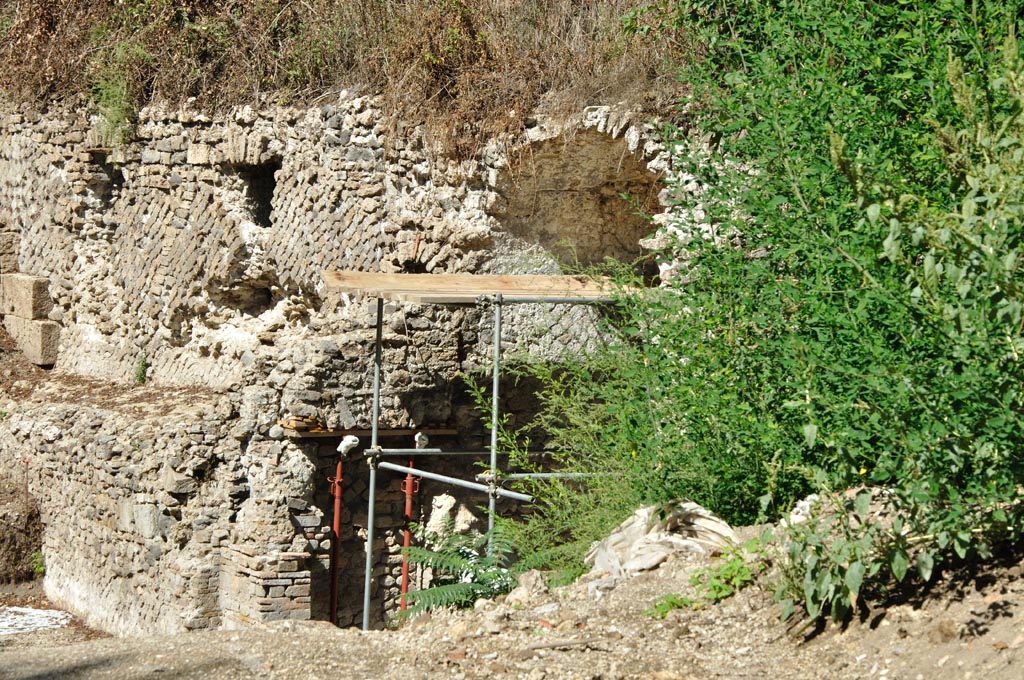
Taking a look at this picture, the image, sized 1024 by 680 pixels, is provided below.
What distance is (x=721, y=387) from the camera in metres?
4.97

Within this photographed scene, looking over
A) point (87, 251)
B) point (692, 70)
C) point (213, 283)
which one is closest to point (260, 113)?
point (213, 283)

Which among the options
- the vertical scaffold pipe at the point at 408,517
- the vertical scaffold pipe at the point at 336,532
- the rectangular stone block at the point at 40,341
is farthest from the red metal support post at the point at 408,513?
the rectangular stone block at the point at 40,341

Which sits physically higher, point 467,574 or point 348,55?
point 348,55

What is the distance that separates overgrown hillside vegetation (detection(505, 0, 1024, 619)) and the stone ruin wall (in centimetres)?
215

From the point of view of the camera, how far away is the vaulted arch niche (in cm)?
800

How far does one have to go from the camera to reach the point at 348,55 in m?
9.42

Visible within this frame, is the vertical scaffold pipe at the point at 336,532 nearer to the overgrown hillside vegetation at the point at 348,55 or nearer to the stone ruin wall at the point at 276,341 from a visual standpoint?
the stone ruin wall at the point at 276,341

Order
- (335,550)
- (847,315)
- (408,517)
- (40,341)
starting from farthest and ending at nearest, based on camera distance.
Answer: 1. (40,341)
2. (335,550)
3. (408,517)
4. (847,315)

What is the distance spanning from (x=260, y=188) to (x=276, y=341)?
1512 mm

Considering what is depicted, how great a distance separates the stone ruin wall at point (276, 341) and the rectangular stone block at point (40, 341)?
47.7 inches

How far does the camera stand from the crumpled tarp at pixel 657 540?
4.80 meters

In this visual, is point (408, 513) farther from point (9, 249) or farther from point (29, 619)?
point (9, 249)

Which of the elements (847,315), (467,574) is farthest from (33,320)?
(847,315)

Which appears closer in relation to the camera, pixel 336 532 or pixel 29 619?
pixel 336 532
